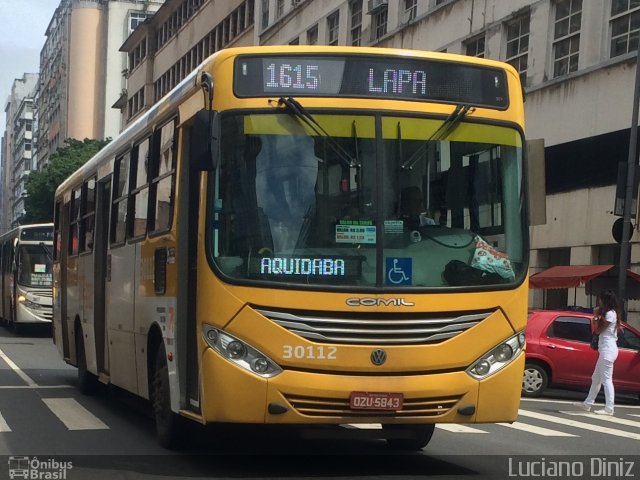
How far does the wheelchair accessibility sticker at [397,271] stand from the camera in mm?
9125

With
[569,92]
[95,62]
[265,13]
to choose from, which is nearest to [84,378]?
[569,92]

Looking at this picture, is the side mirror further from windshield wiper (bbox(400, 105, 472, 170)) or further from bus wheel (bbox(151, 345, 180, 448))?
bus wheel (bbox(151, 345, 180, 448))

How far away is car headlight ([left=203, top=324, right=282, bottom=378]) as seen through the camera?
895 cm

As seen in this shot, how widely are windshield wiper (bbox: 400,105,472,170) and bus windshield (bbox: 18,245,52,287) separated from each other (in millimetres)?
25315

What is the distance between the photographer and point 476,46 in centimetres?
3578

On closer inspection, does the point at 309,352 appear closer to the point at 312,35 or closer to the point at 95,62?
the point at 312,35

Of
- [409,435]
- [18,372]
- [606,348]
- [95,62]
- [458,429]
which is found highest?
[95,62]

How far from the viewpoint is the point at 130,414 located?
14.2 meters

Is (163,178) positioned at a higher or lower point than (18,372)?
higher

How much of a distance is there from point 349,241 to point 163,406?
2.69m

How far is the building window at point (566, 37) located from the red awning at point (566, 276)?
5.02 m

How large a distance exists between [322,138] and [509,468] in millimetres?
3216

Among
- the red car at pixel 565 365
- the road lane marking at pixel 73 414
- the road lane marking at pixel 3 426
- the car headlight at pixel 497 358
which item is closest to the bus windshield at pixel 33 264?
the red car at pixel 565 365

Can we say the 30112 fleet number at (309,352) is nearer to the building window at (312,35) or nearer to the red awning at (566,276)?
the red awning at (566,276)
